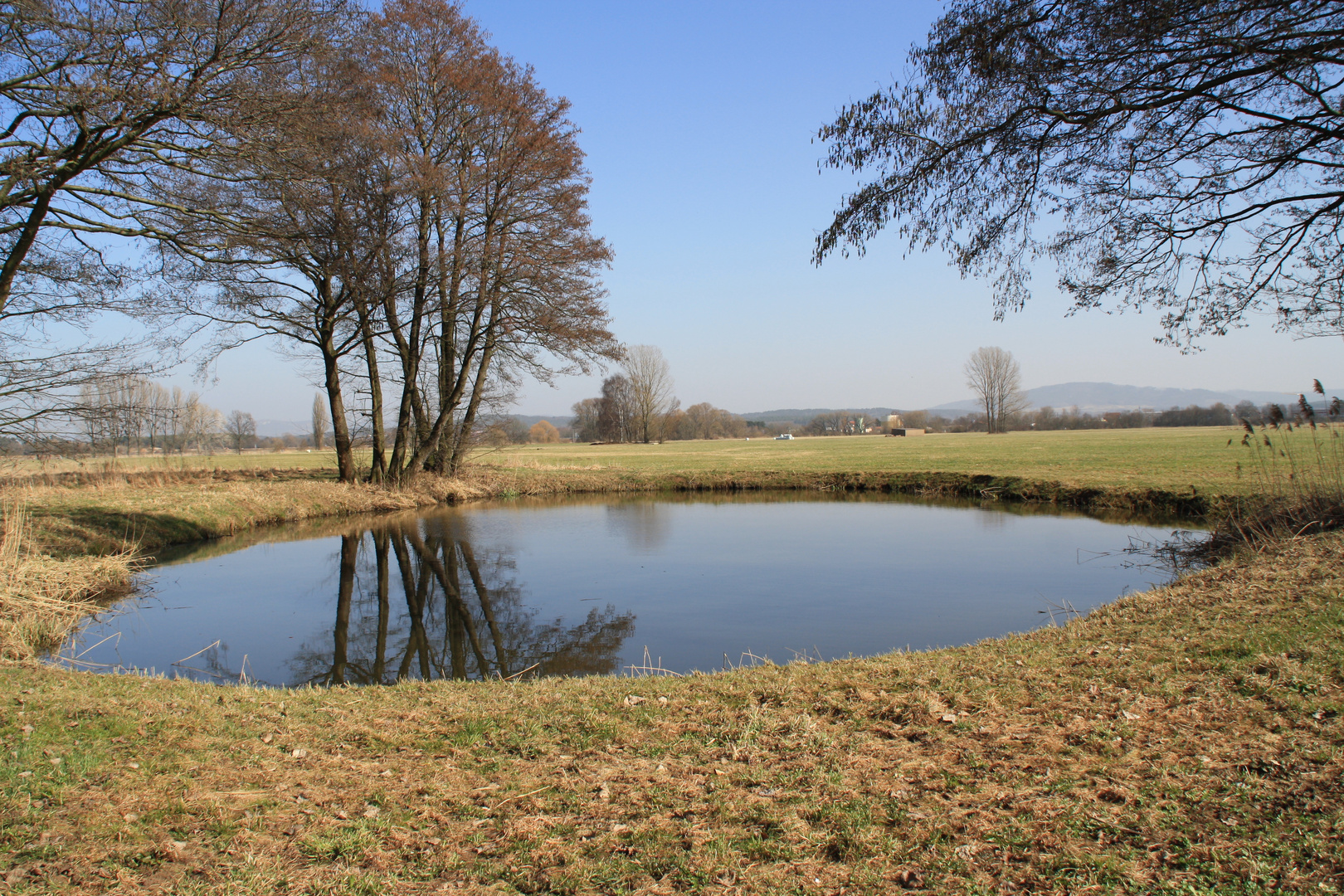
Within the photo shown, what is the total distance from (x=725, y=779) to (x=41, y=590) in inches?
Result: 325

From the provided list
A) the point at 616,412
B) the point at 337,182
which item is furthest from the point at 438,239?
the point at 616,412

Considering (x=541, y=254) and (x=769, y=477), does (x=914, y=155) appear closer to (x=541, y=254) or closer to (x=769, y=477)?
(x=541, y=254)

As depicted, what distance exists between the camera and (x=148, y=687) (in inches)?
201

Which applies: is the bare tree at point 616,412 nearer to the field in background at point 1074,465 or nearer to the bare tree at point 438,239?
the field in background at point 1074,465

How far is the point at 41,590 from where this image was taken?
311 inches

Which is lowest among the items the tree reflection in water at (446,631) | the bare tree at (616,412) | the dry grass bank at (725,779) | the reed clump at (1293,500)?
the tree reflection in water at (446,631)

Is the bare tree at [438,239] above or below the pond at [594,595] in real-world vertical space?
above

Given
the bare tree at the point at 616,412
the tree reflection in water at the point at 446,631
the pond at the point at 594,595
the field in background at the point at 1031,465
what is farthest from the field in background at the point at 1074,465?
the bare tree at the point at 616,412

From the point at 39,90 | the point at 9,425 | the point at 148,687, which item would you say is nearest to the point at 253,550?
the point at 9,425

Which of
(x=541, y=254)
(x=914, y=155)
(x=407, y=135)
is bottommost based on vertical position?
(x=914, y=155)

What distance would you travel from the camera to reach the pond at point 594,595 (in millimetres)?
6984

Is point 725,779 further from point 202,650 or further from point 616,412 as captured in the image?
point 616,412

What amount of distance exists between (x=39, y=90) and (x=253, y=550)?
832cm

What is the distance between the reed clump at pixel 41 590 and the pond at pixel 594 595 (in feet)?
1.03
